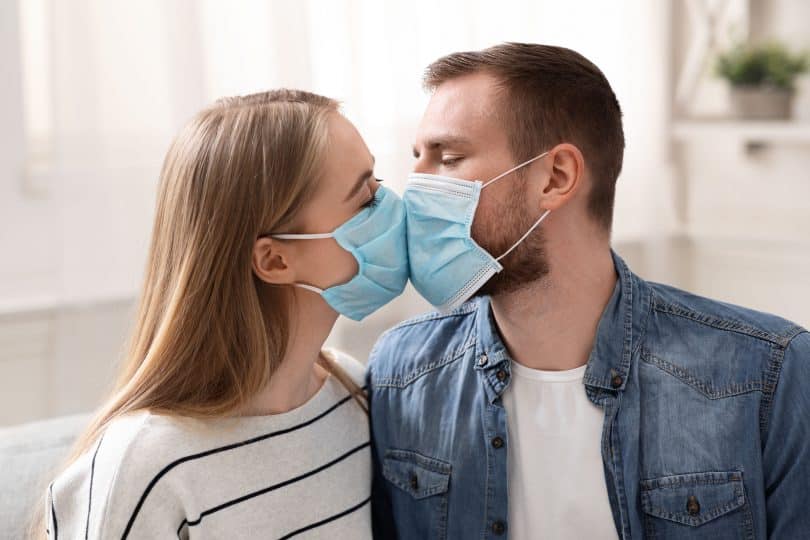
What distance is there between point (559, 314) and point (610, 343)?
0.29ft

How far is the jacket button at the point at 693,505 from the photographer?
1.42 meters

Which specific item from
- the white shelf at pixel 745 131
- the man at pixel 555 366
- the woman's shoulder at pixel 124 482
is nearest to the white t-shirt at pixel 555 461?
the man at pixel 555 366

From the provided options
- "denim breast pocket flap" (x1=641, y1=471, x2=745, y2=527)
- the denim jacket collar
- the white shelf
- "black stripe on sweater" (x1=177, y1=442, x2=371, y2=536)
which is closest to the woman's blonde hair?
"black stripe on sweater" (x1=177, y1=442, x2=371, y2=536)

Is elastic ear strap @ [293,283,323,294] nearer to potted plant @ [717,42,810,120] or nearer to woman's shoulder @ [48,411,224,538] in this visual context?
woman's shoulder @ [48,411,224,538]

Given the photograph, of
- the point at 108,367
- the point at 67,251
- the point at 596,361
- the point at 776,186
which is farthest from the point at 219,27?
the point at 776,186

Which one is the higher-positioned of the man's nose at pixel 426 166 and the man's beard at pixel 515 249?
the man's nose at pixel 426 166

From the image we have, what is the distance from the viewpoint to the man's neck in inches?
60.8

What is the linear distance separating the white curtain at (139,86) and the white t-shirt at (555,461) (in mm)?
1047

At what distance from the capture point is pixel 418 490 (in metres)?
1.55

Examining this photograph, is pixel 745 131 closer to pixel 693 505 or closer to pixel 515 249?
pixel 515 249

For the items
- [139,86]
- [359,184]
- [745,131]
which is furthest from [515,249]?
[745,131]

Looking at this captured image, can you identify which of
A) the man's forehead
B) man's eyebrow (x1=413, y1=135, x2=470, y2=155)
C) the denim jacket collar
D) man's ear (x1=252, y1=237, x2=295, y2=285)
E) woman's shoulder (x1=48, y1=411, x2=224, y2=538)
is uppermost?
the man's forehead

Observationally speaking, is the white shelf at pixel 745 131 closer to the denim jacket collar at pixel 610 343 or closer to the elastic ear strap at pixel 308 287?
the denim jacket collar at pixel 610 343

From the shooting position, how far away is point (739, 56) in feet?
9.73
